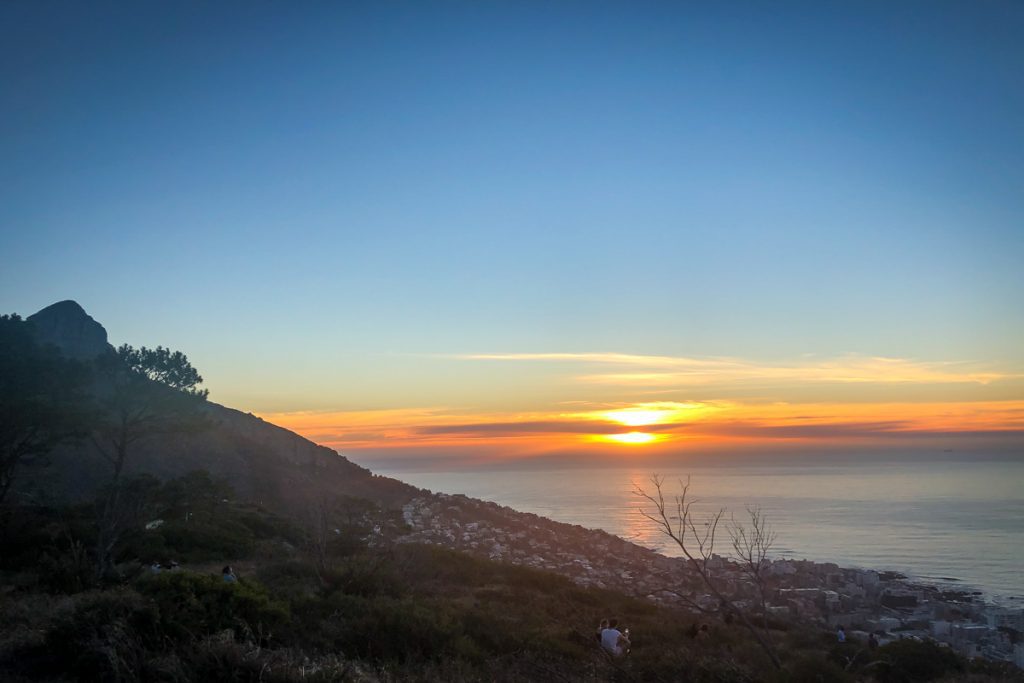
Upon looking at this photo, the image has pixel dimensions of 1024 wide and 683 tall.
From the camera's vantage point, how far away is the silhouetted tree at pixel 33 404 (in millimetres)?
22844

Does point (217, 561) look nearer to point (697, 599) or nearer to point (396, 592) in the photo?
point (396, 592)

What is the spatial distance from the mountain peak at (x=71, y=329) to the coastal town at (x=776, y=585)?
44.1m

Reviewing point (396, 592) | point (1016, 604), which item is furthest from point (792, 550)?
point (396, 592)

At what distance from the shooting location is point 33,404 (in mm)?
23844

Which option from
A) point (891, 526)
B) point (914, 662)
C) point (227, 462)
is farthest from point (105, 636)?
point (891, 526)

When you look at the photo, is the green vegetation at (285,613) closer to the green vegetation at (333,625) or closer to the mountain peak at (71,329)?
the green vegetation at (333,625)

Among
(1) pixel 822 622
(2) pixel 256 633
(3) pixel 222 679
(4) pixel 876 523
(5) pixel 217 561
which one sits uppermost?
(3) pixel 222 679

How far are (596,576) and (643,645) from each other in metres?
12.3

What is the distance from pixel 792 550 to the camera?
45062 millimetres

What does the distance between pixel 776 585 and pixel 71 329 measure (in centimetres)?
6679

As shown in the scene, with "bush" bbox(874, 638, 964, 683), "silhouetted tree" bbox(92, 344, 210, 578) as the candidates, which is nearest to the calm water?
"bush" bbox(874, 638, 964, 683)

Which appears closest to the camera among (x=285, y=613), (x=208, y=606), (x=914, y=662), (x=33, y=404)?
(x=208, y=606)

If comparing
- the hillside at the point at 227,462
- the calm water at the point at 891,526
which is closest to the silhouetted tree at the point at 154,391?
the hillside at the point at 227,462

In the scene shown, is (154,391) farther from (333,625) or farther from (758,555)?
(758,555)
